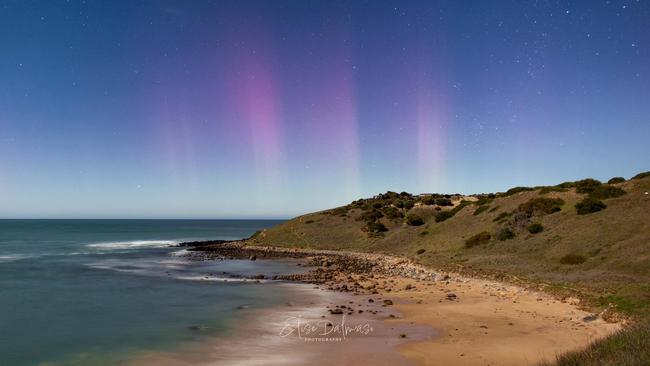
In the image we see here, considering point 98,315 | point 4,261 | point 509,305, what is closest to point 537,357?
point 509,305

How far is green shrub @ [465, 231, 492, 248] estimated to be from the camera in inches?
2024

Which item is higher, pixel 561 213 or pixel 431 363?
pixel 561 213

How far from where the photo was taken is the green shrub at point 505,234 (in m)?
49.3

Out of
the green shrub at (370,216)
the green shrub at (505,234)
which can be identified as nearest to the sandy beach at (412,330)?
the green shrub at (505,234)

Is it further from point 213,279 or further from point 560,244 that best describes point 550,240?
point 213,279

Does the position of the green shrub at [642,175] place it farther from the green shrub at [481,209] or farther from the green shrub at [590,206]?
the green shrub at [481,209]

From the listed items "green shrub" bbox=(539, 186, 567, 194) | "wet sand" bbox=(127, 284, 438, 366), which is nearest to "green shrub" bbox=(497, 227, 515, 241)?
"green shrub" bbox=(539, 186, 567, 194)

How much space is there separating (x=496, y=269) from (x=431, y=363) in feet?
77.6

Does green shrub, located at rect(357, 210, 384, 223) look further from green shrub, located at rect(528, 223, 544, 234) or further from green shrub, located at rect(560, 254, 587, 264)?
green shrub, located at rect(560, 254, 587, 264)

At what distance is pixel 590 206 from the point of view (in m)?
45.8

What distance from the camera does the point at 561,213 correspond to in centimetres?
4947

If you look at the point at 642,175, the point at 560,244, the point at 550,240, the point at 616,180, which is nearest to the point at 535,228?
the point at 550,240

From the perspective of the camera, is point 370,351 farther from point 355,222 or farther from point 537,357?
point 355,222

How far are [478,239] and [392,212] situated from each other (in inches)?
1535
